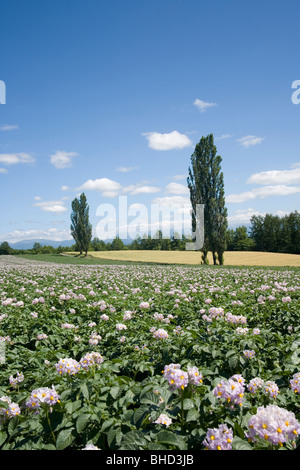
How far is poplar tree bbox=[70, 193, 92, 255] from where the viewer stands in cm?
6519

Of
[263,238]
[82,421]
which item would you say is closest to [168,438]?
[82,421]

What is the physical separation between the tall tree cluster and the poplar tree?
36.0 metres

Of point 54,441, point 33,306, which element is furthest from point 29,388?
point 33,306

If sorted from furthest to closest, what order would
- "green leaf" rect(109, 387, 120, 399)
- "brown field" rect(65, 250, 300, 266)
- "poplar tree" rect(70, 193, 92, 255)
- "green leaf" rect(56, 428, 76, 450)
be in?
"poplar tree" rect(70, 193, 92, 255) < "brown field" rect(65, 250, 300, 266) < "green leaf" rect(109, 387, 120, 399) < "green leaf" rect(56, 428, 76, 450)

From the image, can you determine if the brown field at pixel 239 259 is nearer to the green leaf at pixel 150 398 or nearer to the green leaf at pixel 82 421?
the green leaf at pixel 150 398

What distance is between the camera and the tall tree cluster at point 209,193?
114 ft

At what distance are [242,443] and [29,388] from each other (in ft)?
8.65

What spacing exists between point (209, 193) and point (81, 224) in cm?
3875

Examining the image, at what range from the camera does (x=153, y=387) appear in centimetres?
261

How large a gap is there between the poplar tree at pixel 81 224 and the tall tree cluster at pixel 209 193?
36.0m

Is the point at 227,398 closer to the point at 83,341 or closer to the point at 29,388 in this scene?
the point at 29,388

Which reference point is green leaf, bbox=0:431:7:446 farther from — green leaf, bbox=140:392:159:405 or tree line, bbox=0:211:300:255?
tree line, bbox=0:211:300:255

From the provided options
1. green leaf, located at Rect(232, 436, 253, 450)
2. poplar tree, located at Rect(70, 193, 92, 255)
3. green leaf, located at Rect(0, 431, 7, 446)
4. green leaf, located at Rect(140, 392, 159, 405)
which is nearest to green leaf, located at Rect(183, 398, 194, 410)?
green leaf, located at Rect(140, 392, 159, 405)

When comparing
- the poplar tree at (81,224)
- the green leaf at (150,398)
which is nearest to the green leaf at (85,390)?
the green leaf at (150,398)
